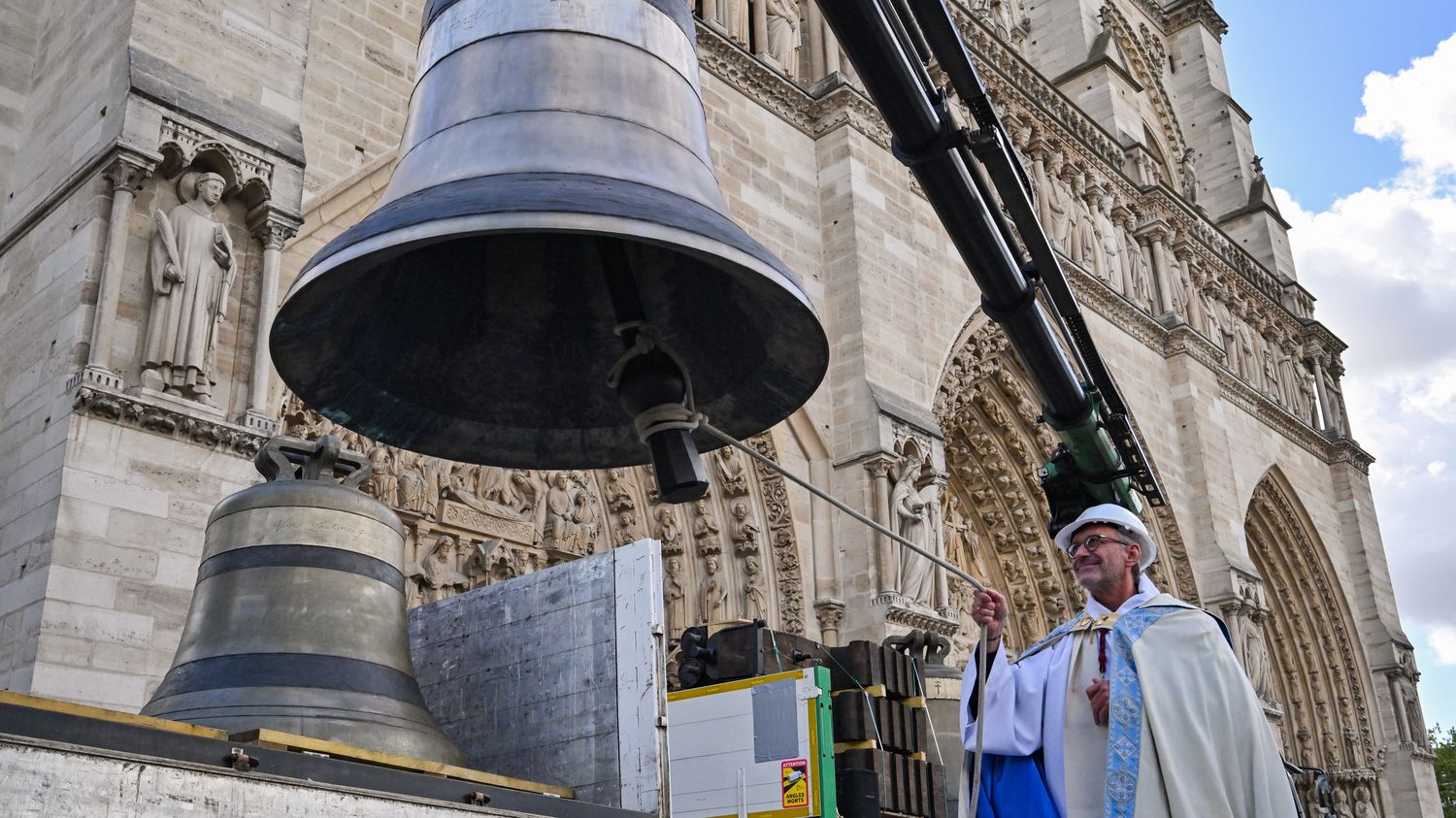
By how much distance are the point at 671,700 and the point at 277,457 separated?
311 centimetres

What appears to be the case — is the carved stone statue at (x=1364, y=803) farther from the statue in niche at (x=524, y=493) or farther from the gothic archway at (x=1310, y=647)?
the statue in niche at (x=524, y=493)

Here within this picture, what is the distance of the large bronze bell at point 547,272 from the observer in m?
2.58

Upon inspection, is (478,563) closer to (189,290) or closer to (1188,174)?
(189,290)

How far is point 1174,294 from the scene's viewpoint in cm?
1847

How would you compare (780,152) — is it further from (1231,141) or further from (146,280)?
(1231,141)

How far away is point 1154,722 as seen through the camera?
2.71 metres

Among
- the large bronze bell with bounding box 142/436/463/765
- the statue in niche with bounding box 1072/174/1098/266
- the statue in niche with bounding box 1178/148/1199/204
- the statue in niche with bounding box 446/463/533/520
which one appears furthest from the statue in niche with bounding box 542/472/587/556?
the statue in niche with bounding box 1178/148/1199/204

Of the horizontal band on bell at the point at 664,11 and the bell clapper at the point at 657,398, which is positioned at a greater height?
the horizontal band on bell at the point at 664,11

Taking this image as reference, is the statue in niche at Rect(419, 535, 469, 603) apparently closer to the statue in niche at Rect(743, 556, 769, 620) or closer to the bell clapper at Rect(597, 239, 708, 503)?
the statue in niche at Rect(743, 556, 769, 620)

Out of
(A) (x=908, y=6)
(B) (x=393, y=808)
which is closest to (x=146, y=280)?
(A) (x=908, y=6)

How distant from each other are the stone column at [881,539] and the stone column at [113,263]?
5.63 m

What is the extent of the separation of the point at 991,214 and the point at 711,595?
231 inches

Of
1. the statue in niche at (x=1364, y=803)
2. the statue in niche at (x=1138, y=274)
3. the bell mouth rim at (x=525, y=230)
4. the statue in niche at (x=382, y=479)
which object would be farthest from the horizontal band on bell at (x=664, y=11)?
the statue in niche at (x=1364, y=803)

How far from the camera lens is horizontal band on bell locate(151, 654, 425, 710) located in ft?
10.2
